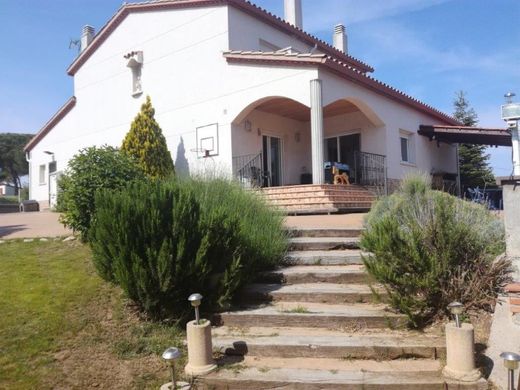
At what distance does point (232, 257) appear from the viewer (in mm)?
5137

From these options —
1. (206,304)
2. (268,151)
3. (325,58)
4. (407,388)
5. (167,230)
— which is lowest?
(407,388)

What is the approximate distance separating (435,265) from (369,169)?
10.4 meters

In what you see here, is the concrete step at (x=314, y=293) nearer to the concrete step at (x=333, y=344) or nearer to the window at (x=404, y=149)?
the concrete step at (x=333, y=344)

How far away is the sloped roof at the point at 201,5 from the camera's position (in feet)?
46.5

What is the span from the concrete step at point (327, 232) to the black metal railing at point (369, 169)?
739 cm

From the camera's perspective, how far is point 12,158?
57812 mm

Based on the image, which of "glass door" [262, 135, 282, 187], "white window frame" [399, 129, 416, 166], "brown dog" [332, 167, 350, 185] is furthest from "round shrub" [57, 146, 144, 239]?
"white window frame" [399, 129, 416, 166]

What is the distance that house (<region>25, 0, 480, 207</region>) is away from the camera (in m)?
12.5

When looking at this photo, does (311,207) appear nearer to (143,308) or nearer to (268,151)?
(268,151)

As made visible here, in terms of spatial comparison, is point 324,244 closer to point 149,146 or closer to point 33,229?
point 33,229

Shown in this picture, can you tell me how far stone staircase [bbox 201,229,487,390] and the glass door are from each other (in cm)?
944

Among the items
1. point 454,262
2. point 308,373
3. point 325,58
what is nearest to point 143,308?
point 308,373

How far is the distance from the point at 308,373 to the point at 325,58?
9.15 metres

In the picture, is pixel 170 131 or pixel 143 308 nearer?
pixel 143 308
